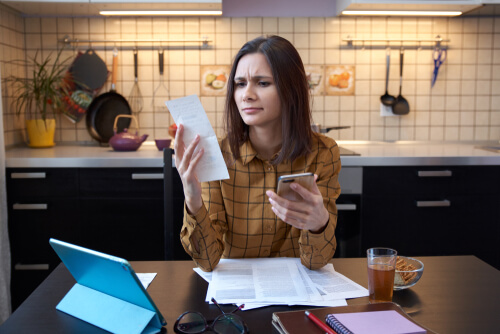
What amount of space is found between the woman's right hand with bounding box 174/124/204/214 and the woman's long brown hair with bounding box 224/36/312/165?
28cm

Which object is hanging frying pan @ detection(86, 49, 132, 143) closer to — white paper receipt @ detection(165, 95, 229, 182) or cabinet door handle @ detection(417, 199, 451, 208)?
cabinet door handle @ detection(417, 199, 451, 208)

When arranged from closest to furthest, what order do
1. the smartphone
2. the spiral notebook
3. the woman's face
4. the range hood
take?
1. the spiral notebook
2. the smartphone
3. the woman's face
4. the range hood

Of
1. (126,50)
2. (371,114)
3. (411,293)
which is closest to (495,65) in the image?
(371,114)

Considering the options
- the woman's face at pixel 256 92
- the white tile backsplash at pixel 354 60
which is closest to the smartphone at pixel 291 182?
the woman's face at pixel 256 92

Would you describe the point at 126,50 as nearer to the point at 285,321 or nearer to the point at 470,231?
the point at 470,231

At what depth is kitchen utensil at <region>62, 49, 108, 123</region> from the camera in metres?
2.93

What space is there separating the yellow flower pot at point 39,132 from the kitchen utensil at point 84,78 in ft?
0.50

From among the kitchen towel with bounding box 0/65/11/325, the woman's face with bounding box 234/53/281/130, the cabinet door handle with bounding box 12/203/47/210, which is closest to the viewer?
the woman's face with bounding box 234/53/281/130

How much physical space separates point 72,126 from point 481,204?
220cm

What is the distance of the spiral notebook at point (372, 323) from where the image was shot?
0.85 metres

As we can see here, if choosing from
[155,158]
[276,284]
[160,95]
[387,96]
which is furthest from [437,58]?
[276,284]

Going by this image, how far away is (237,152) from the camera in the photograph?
1.49 m

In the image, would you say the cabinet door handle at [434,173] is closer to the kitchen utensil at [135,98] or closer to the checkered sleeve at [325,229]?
the checkered sleeve at [325,229]

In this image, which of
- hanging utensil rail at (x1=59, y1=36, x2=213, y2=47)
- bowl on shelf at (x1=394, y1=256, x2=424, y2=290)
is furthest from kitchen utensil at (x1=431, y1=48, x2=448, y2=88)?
bowl on shelf at (x1=394, y1=256, x2=424, y2=290)
